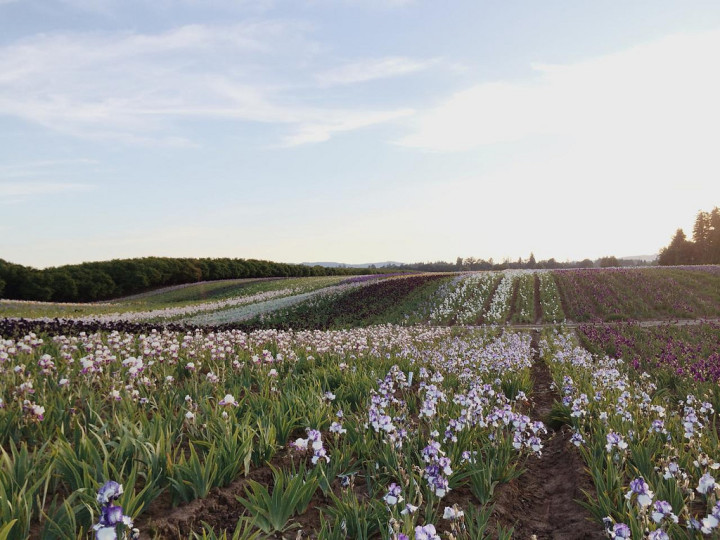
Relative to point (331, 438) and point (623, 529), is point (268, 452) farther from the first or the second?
point (623, 529)

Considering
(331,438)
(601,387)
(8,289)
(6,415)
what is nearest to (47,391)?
(6,415)

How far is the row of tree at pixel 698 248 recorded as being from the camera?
7667cm

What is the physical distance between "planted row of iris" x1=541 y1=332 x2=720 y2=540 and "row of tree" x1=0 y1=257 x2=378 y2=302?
57549 mm

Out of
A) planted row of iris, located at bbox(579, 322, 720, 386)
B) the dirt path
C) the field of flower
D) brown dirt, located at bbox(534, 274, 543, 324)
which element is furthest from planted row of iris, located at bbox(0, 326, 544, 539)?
the field of flower

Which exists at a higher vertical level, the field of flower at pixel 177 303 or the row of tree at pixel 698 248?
the row of tree at pixel 698 248

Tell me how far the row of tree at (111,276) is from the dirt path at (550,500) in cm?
5782

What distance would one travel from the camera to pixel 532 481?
5.94 m

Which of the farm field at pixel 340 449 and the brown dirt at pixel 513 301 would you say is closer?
the farm field at pixel 340 449

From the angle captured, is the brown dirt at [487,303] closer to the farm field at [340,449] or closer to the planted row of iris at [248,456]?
the farm field at [340,449]

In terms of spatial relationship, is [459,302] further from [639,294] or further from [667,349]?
[667,349]

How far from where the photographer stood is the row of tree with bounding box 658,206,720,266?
252ft

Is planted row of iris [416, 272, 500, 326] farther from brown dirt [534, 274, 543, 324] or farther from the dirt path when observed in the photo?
the dirt path

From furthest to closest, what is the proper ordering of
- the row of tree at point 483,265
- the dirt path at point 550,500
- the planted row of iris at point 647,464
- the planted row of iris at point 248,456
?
the row of tree at point 483,265
the dirt path at point 550,500
the planted row of iris at point 248,456
the planted row of iris at point 647,464

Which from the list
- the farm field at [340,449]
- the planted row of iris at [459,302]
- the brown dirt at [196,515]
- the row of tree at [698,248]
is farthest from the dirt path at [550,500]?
the row of tree at [698,248]
